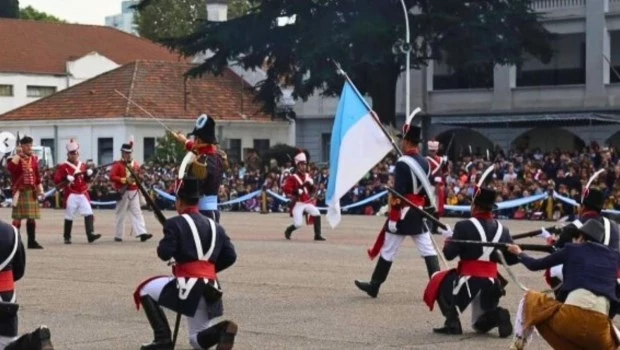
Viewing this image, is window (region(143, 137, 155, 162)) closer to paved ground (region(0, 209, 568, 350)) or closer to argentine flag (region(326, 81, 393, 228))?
paved ground (region(0, 209, 568, 350))

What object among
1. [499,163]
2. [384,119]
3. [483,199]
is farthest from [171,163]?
[483,199]

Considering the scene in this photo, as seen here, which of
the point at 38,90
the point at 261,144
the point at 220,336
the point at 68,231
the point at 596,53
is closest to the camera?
the point at 220,336

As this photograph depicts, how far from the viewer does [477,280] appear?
12258 millimetres

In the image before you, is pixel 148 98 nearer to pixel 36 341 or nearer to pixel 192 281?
pixel 192 281

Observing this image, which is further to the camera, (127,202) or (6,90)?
(6,90)

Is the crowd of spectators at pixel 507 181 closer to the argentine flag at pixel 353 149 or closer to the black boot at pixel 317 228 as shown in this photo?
the black boot at pixel 317 228

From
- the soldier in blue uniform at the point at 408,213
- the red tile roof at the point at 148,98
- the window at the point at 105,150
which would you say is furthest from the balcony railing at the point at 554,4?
the soldier in blue uniform at the point at 408,213

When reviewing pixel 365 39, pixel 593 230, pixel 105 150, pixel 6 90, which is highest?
pixel 365 39

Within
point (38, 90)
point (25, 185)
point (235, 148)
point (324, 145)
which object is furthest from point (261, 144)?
point (25, 185)

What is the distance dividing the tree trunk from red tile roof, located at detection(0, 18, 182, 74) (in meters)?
27.8

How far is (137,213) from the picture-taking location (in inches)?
964

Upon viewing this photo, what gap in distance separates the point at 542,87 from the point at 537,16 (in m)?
6.65

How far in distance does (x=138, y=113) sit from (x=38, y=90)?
53.0 feet

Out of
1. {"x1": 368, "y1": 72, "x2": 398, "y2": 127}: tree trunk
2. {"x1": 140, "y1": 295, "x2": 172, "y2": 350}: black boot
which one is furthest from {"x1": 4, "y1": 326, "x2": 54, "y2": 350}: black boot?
{"x1": 368, "y1": 72, "x2": 398, "y2": 127}: tree trunk
